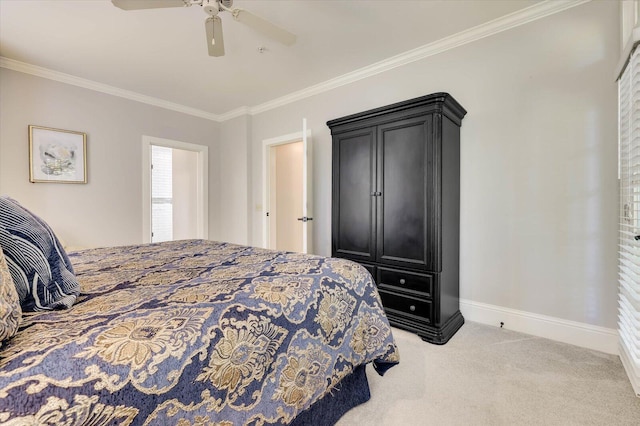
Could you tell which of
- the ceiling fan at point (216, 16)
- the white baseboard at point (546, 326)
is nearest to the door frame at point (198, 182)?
the ceiling fan at point (216, 16)

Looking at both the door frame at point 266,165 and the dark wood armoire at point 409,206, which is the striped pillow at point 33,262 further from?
the door frame at point 266,165

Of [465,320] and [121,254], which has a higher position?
[121,254]

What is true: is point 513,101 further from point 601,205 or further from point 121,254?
point 121,254

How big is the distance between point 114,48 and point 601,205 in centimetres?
438

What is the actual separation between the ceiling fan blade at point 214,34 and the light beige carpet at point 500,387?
8.02ft

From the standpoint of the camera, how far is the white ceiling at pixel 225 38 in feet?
7.38

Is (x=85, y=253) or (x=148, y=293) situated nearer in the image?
(x=148, y=293)

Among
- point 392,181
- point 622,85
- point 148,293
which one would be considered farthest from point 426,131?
point 148,293

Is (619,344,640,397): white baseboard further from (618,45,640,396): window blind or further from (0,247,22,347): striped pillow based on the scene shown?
(0,247,22,347): striped pillow

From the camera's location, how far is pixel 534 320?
7.53 ft

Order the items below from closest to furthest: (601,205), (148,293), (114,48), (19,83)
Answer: (148,293) → (601,205) → (114,48) → (19,83)

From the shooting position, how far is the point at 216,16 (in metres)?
1.86

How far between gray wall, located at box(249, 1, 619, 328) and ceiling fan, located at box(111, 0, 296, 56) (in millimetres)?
1624

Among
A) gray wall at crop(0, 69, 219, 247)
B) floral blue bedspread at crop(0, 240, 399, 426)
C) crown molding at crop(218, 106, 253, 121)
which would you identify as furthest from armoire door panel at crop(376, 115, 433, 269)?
gray wall at crop(0, 69, 219, 247)
